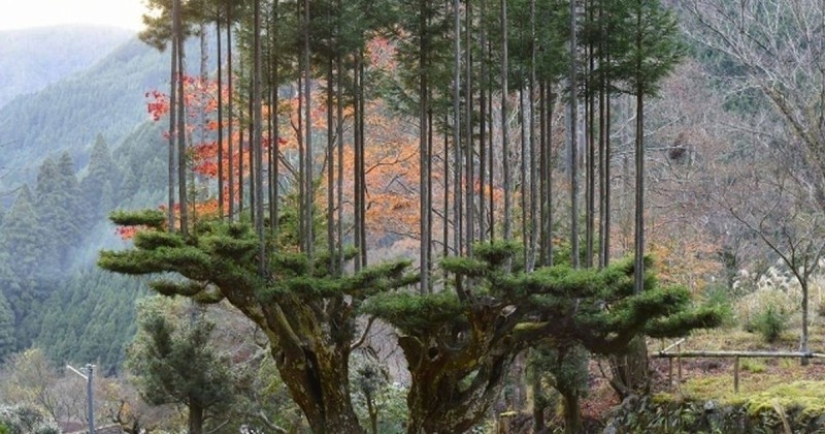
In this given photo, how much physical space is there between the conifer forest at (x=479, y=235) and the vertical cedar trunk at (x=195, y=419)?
0.08 feet

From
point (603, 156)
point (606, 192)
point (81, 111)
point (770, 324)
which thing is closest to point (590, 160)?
point (603, 156)

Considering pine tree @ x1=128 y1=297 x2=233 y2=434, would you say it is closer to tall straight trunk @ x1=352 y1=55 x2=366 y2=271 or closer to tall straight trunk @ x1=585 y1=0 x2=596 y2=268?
tall straight trunk @ x1=352 y1=55 x2=366 y2=271

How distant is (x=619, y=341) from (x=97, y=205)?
28.3 metres

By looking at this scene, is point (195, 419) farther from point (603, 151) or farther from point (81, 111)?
point (81, 111)

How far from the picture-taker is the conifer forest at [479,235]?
6.86m

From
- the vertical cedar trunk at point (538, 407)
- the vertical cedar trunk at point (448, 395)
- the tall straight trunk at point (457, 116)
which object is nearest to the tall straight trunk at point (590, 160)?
the tall straight trunk at point (457, 116)

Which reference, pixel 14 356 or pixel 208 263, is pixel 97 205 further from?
pixel 208 263

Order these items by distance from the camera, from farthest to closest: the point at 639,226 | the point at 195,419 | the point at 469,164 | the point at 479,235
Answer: the point at 195,419
the point at 479,235
the point at 469,164
the point at 639,226

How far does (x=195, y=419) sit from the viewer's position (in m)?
11.0

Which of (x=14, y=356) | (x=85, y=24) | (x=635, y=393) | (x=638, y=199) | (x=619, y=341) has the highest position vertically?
(x=85, y=24)

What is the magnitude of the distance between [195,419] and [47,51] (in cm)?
6356

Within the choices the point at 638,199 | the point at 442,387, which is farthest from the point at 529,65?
the point at 442,387

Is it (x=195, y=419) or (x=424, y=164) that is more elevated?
(x=424, y=164)

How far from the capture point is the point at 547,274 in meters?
6.11
